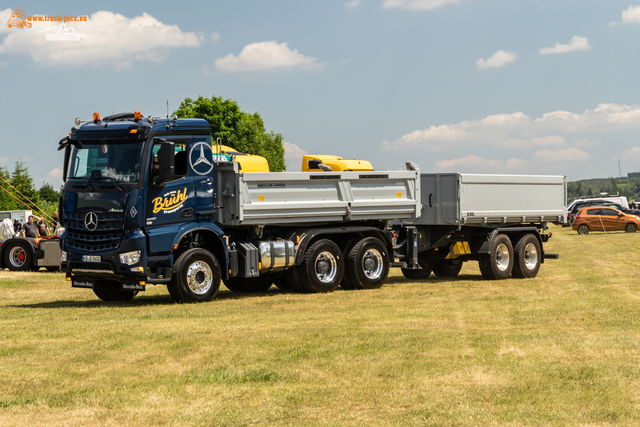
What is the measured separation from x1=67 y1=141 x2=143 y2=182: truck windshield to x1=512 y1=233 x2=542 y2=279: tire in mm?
9661

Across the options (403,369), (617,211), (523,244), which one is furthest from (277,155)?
(403,369)

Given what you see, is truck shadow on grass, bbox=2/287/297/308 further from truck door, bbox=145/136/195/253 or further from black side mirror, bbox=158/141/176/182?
black side mirror, bbox=158/141/176/182

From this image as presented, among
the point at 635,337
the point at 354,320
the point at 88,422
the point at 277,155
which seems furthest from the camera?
the point at 277,155

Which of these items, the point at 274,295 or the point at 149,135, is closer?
the point at 149,135

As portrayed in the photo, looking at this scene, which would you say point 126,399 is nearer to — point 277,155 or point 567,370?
point 567,370

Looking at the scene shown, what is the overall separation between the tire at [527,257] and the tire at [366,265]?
3744 mm

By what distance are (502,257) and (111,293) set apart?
902 centimetres

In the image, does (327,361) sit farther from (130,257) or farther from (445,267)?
(445,267)

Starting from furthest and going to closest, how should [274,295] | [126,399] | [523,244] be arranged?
[523,244], [274,295], [126,399]

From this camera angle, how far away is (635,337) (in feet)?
30.0

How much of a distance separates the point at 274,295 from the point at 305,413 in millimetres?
8896

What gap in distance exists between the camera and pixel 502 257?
59.4 ft

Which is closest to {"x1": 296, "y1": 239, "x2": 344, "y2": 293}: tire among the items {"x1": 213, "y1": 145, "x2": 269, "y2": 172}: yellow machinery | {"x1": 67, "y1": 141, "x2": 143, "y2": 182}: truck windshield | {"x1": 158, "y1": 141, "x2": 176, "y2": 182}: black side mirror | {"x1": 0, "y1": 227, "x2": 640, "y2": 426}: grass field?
{"x1": 0, "y1": 227, "x2": 640, "y2": 426}: grass field

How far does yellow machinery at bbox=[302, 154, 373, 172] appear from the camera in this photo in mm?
16142
